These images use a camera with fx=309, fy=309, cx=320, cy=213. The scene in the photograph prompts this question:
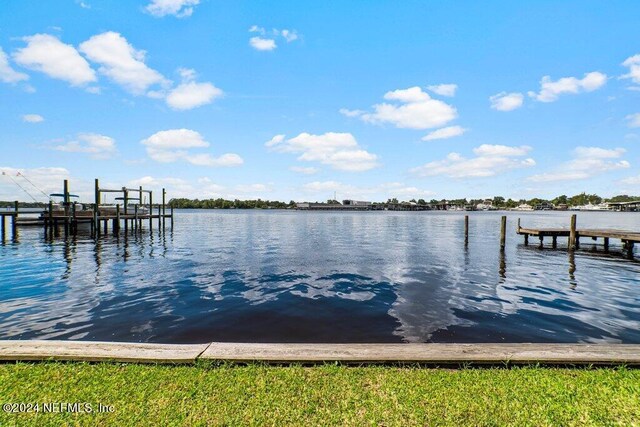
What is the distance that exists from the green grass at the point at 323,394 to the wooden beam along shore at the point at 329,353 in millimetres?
208

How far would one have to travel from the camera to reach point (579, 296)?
14.2 m

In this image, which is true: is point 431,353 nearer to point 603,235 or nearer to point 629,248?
point 603,235

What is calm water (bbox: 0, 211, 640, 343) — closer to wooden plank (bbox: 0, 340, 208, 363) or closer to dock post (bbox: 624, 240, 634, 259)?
wooden plank (bbox: 0, 340, 208, 363)

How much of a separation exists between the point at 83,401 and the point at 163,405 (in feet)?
4.26

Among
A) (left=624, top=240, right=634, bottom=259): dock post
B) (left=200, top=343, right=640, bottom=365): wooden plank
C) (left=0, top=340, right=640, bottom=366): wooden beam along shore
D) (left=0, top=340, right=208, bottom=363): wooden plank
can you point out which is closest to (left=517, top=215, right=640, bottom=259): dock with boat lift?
(left=624, top=240, right=634, bottom=259): dock post

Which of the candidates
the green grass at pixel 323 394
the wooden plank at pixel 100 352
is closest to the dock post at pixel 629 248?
the green grass at pixel 323 394

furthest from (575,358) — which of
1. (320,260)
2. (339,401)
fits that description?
(320,260)

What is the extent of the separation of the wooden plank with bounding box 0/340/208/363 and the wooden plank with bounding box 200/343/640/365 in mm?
499

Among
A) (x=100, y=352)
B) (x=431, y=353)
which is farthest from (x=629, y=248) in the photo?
(x=100, y=352)

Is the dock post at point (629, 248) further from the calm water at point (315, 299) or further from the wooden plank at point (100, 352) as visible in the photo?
the wooden plank at point (100, 352)

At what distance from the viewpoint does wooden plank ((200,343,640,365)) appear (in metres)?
5.87

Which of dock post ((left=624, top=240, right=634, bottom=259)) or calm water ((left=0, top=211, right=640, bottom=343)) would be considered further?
dock post ((left=624, top=240, right=634, bottom=259))

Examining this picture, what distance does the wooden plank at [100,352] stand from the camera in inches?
230

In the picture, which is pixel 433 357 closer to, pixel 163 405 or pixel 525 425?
pixel 525 425
